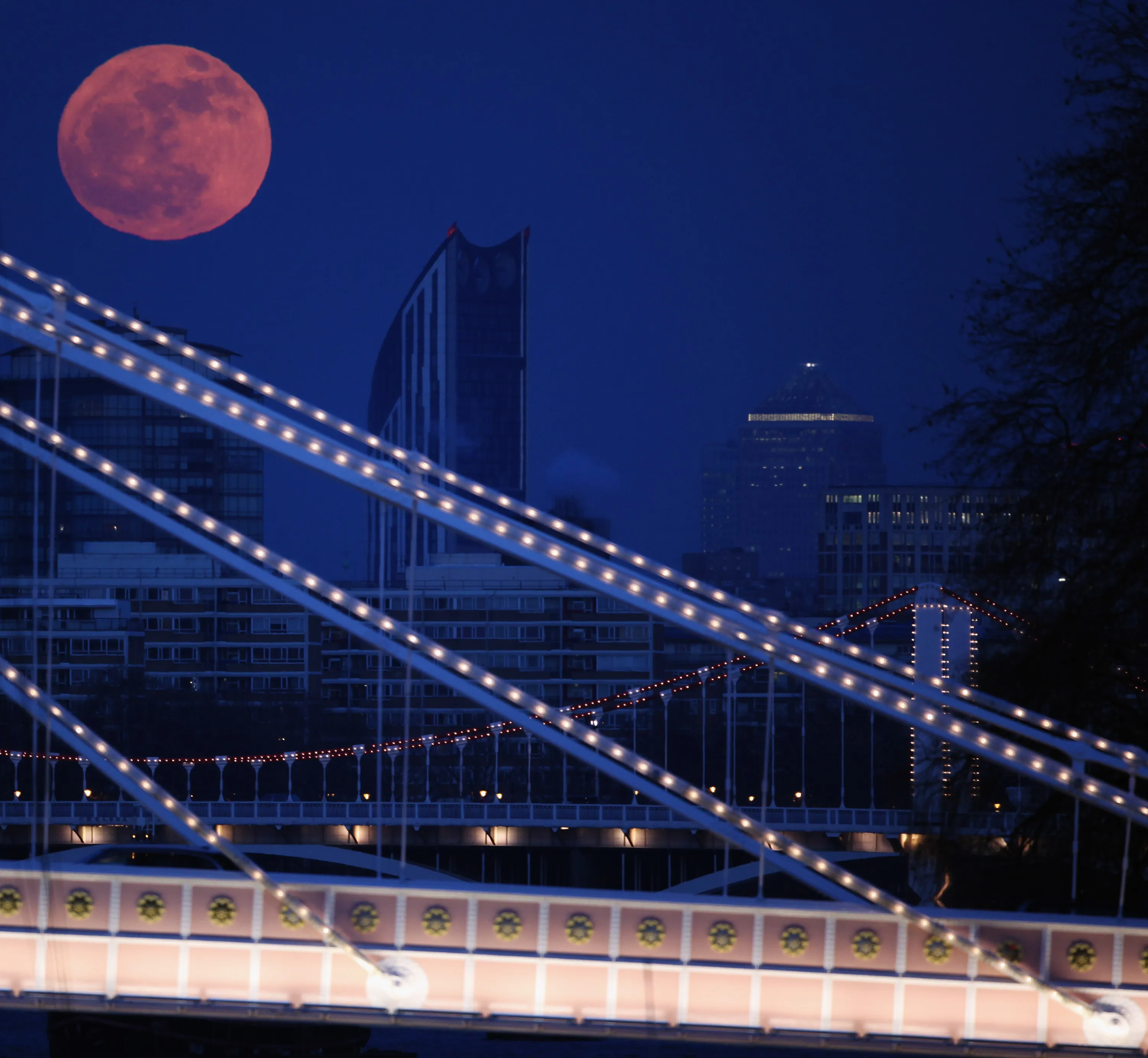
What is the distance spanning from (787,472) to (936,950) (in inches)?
7206

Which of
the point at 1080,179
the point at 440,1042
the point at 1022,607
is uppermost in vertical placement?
the point at 1080,179

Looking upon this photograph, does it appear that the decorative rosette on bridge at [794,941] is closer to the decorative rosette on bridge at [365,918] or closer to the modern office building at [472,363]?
the decorative rosette on bridge at [365,918]

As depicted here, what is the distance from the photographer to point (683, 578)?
1489cm

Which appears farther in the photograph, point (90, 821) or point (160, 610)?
point (160, 610)

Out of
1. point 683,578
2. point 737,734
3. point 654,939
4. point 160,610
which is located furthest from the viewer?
point 160,610

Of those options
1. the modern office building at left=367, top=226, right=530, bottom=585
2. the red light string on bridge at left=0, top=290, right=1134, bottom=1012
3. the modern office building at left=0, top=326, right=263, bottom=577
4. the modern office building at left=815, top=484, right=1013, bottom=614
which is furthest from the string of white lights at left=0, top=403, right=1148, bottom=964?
the modern office building at left=367, top=226, right=530, bottom=585

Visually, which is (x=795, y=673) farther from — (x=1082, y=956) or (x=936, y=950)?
(x=1082, y=956)

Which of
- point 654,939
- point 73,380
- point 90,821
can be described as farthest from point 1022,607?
point 73,380

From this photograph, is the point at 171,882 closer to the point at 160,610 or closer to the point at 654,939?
the point at 654,939

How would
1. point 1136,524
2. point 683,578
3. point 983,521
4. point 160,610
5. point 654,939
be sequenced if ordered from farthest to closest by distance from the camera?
point 160,610 → point 683,578 → point 983,521 → point 1136,524 → point 654,939

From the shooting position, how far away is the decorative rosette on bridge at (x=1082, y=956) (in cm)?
1169

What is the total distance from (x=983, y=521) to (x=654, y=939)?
13.1 feet

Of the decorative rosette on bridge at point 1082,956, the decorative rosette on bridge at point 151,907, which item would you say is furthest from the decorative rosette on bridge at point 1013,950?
the decorative rosette on bridge at point 151,907

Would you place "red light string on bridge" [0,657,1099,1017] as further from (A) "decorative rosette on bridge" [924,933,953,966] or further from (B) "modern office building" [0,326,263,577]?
(B) "modern office building" [0,326,263,577]
